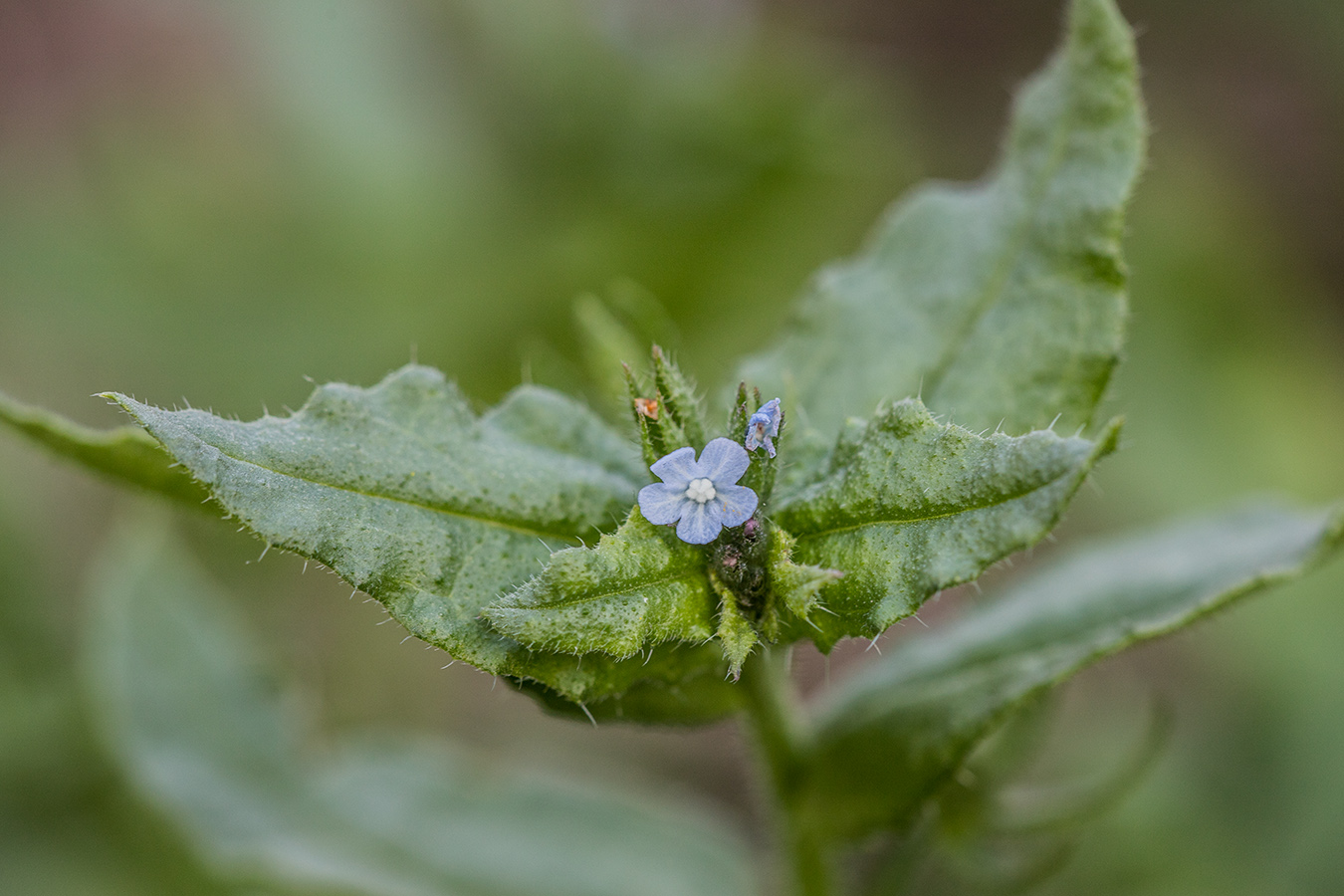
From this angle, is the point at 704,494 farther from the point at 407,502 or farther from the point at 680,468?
the point at 407,502

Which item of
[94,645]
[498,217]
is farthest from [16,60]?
[94,645]

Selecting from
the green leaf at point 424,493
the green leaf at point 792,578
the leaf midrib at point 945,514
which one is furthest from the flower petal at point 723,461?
the green leaf at point 424,493

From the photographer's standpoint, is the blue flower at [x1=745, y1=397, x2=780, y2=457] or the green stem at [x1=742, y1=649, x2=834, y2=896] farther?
the green stem at [x1=742, y1=649, x2=834, y2=896]

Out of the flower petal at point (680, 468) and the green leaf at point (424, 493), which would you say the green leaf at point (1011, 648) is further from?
the flower petal at point (680, 468)

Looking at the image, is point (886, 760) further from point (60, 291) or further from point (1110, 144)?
point (60, 291)

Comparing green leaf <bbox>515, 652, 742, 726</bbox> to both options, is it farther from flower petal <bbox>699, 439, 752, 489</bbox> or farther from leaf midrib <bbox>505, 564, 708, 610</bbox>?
flower petal <bbox>699, 439, 752, 489</bbox>

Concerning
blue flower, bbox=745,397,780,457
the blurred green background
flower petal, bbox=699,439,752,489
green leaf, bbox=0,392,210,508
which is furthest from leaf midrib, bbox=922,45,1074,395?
the blurred green background
